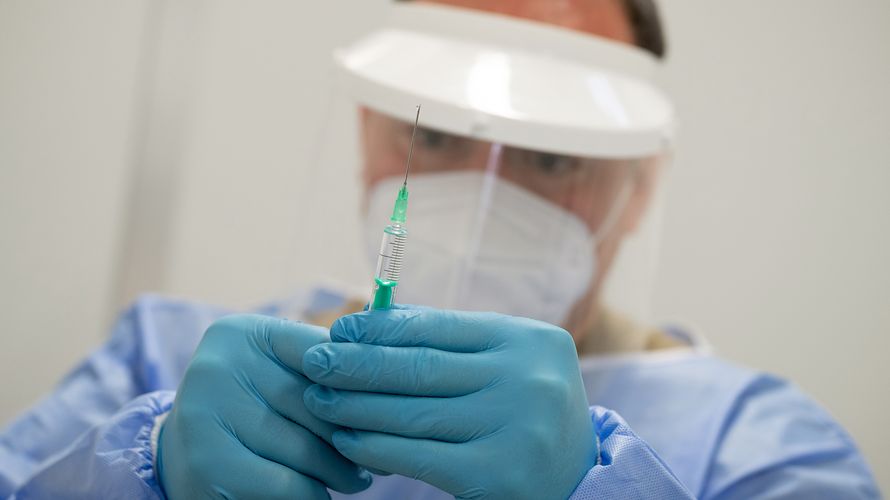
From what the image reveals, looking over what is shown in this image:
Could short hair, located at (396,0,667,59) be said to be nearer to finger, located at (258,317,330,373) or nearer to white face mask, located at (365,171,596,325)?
white face mask, located at (365,171,596,325)

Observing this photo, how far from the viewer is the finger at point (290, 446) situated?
72 cm

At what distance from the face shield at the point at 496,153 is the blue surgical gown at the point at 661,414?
0.17 meters

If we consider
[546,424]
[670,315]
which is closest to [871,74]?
[670,315]

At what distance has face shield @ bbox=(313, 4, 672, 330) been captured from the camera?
3.30 ft

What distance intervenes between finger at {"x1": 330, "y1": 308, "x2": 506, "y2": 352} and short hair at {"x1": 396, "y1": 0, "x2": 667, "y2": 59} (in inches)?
29.1

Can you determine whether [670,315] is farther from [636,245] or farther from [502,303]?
[502,303]

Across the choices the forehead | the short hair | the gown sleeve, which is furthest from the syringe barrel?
the short hair

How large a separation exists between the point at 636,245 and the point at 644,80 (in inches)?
9.7

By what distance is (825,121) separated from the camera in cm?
144

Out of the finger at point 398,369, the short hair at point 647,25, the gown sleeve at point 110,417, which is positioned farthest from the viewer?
the short hair at point 647,25

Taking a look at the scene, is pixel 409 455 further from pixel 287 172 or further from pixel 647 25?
pixel 287 172

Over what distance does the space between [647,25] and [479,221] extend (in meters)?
0.52

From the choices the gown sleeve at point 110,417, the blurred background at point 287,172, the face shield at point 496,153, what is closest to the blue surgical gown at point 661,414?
the gown sleeve at point 110,417

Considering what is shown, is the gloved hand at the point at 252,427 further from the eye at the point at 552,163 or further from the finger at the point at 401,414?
the eye at the point at 552,163
